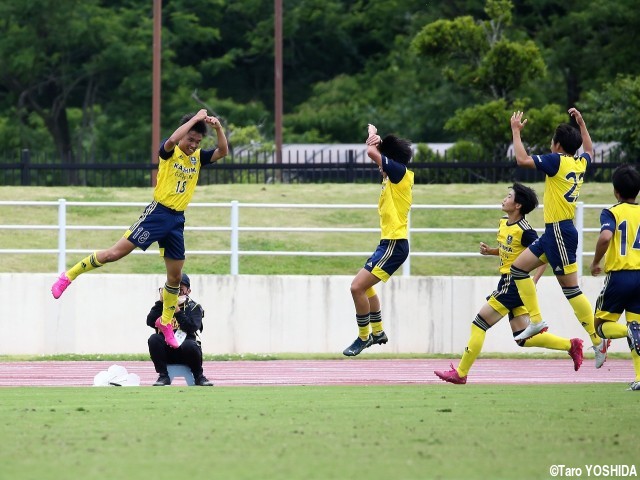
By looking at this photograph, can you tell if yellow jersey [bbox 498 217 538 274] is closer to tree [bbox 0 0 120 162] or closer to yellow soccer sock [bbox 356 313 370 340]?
yellow soccer sock [bbox 356 313 370 340]

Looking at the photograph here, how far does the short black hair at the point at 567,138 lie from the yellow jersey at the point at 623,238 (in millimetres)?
1138

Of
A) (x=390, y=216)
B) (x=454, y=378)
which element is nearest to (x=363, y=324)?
(x=390, y=216)

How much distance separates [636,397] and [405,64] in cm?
3608

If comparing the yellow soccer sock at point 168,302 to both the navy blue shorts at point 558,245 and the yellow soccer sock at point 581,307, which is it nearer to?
the navy blue shorts at point 558,245

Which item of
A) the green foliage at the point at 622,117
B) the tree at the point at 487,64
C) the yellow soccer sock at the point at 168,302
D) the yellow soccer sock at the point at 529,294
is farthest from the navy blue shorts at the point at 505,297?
the tree at the point at 487,64

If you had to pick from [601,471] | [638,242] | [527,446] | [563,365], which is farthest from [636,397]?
[563,365]

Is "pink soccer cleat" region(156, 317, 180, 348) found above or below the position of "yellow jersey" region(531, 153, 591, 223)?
below

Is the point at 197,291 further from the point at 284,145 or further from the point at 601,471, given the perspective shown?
the point at 284,145

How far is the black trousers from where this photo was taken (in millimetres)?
13758

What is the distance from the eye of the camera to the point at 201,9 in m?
49.2

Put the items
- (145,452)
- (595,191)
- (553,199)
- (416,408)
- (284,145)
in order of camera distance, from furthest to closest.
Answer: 1. (284,145)
2. (595,191)
3. (553,199)
4. (416,408)
5. (145,452)

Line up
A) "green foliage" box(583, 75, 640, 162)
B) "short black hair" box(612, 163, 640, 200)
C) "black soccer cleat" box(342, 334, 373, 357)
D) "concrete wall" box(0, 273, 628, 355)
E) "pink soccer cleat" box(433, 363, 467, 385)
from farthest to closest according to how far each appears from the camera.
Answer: "green foliage" box(583, 75, 640, 162) → "concrete wall" box(0, 273, 628, 355) → "black soccer cleat" box(342, 334, 373, 357) → "pink soccer cleat" box(433, 363, 467, 385) → "short black hair" box(612, 163, 640, 200)

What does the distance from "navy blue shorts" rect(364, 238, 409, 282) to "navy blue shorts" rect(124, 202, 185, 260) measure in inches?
76.5

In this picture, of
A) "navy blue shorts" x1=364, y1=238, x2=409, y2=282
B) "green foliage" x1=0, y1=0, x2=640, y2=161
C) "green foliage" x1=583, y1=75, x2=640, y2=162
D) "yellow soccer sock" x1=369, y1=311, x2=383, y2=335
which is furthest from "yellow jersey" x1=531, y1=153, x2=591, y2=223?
"green foliage" x1=0, y1=0, x2=640, y2=161
